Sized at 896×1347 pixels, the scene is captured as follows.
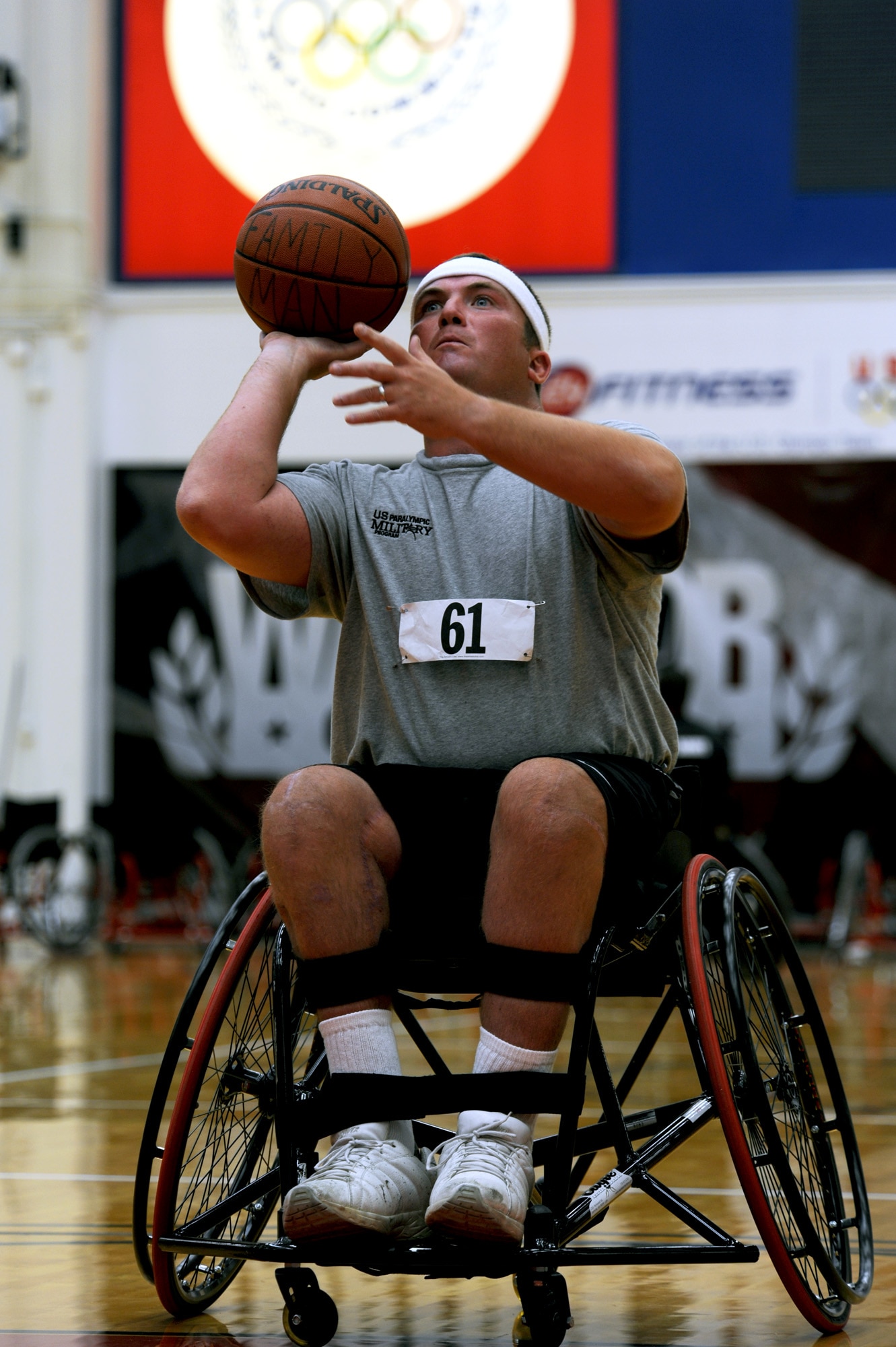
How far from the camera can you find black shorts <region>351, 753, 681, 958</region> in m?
1.88

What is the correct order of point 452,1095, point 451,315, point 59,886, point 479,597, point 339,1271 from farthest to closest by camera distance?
point 59,886
point 339,1271
point 451,315
point 479,597
point 452,1095

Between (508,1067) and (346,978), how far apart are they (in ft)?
0.65

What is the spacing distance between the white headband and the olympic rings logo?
24.3ft

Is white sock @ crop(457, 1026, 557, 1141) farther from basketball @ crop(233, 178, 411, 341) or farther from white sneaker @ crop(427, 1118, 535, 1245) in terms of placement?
basketball @ crop(233, 178, 411, 341)

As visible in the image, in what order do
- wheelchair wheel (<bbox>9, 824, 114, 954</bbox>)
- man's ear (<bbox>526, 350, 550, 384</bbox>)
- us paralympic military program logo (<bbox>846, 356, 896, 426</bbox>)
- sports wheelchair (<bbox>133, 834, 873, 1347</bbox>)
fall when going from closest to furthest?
sports wheelchair (<bbox>133, 834, 873, 1347</bbox>), man's ear (<bbox>526, 350, 550, 384</bbox>), wheelchair wheel (<bbox>9, 824, 114, 954</bbox>), us paralympic military program logo (<bbox>846, 356, 896, 426</bbox>)

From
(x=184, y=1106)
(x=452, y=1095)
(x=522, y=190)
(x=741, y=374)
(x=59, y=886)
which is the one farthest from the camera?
(x=522, y=190)

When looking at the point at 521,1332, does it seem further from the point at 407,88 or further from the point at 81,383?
the point at 407,88

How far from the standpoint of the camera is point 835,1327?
1.91m

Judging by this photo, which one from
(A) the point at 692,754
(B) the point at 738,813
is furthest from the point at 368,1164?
(B) the point at 738,813

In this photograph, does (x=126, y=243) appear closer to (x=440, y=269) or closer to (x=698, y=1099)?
(x=440, y=269)

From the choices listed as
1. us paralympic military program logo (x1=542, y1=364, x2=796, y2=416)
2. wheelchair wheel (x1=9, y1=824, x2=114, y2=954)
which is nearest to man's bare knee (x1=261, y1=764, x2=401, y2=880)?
wheelchair wheel (x1=9, y1=824, x2=114, y2=954)

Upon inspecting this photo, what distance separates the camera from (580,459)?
5.87 ft

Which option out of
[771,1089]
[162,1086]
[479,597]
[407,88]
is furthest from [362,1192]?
[407,88]

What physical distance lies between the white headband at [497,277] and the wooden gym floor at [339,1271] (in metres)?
1.20
